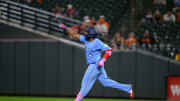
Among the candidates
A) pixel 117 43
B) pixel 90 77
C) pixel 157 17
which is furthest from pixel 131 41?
pixel 90 77

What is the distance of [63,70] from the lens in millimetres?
13914

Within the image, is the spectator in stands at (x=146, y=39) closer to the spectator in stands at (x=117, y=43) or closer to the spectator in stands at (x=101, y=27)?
the spectator in stands at (x=117, y=43)

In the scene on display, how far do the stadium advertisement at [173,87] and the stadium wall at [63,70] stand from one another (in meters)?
0.18

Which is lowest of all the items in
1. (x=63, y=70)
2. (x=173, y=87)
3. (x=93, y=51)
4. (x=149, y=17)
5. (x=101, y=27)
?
(x=173, y=87)

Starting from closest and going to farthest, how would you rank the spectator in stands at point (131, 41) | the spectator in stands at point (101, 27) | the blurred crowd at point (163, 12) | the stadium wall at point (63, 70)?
the stadium wall at point (63, 70) < the spectator in stands at point (131, 41) < the spectator in stands at point (101, 27) < the blurred crowd at point (163, 12)

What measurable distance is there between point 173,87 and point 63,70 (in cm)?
402

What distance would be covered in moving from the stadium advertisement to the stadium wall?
178 millimetres

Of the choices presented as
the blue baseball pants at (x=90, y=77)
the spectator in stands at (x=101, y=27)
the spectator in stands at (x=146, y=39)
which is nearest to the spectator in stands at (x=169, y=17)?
the spectator in stands at (x=146, y=39)

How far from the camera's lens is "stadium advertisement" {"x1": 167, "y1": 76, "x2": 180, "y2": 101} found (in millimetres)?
13383

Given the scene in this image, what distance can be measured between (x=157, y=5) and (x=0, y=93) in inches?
328

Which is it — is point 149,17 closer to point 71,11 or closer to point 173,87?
point 71,11

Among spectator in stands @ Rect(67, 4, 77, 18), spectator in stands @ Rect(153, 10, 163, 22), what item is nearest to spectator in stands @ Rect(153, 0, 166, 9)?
spectator in stands @ Rect(153, 10, 163, 22)

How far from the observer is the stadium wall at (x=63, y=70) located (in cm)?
1355

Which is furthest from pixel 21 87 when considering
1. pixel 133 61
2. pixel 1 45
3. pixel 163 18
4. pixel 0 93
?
pixel 163 18
